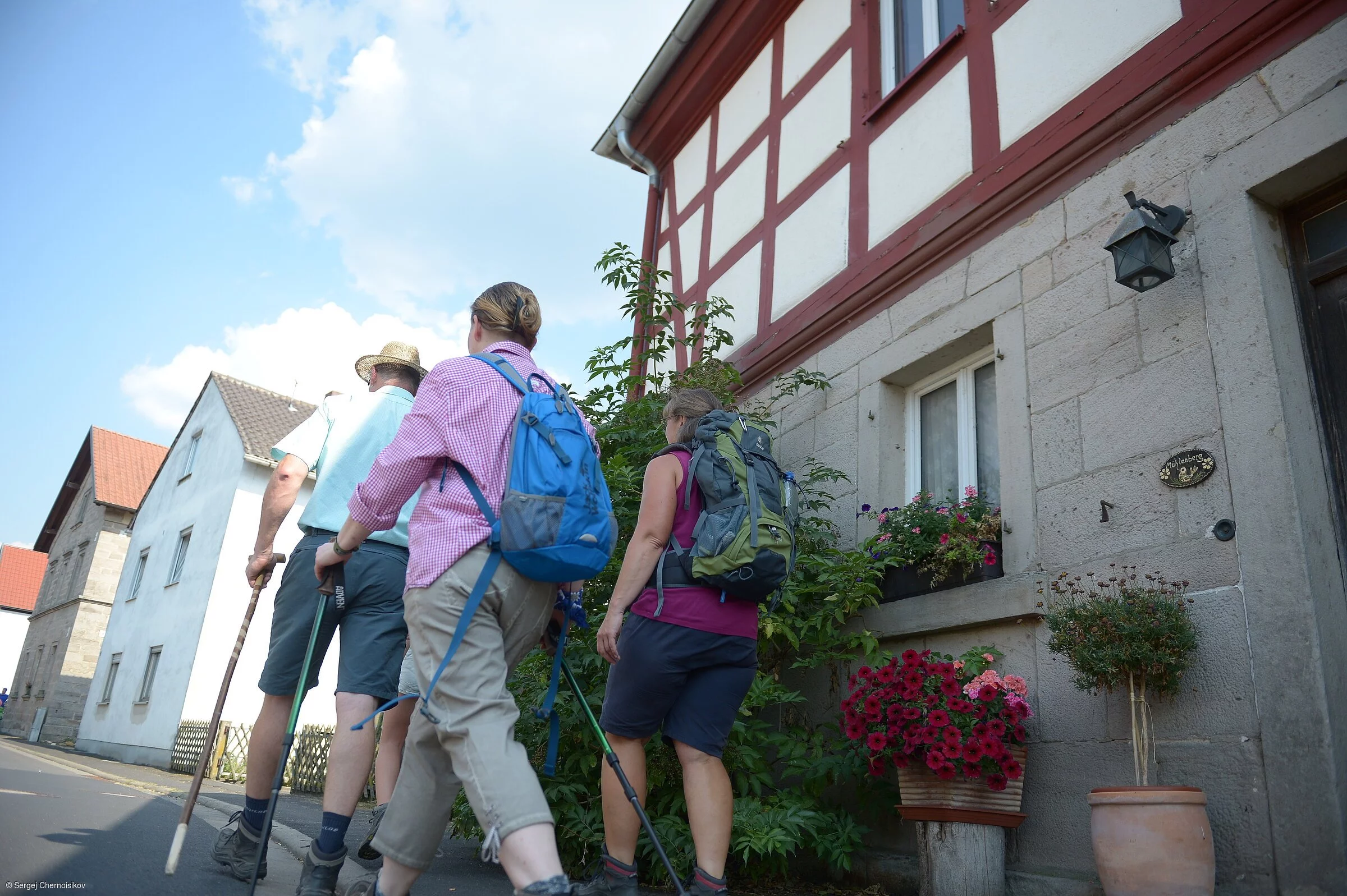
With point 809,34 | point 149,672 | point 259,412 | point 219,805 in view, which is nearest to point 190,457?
point 259,412

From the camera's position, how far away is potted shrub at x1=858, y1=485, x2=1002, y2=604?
13.8 feet

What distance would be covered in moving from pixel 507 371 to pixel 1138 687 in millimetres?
2395

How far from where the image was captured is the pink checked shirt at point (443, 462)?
227cm

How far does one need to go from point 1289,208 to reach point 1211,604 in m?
1.57

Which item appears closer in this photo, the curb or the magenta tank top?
the magenta tank top

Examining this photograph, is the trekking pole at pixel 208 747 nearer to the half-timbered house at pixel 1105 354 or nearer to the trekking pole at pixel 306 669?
the trekking pole at pixel 306 669

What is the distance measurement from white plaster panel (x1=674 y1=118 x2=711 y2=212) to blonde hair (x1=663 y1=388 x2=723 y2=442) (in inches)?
208

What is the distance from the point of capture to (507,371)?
251 centimetres

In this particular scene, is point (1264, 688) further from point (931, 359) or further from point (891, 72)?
point (891, 72)

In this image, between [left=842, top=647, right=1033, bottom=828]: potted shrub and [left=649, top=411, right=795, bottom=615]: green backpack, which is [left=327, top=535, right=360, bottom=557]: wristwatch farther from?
[left=842, top=647, right=1033, bottom=828]: potted shrub

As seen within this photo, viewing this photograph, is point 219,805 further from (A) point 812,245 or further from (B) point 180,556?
(B) point 180,556

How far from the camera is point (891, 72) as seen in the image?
6195 millimetres

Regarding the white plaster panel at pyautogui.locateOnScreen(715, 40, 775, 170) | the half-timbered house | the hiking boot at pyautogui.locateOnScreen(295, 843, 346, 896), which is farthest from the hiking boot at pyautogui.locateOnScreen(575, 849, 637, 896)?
the white plaster panel at pyautogui.locateOnScreen(715, 40, 775, 170)

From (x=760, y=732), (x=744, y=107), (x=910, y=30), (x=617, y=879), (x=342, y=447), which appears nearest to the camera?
(x=617, y=879)
